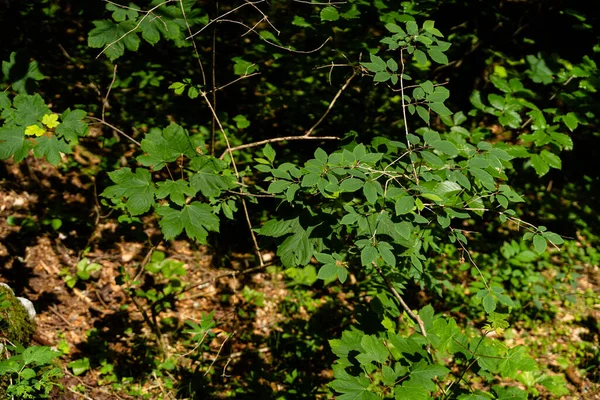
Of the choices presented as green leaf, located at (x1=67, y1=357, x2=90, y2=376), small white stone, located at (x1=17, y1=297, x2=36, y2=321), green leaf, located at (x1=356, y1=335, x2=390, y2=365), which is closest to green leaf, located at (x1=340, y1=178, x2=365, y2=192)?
green leaf, located at (x1=356, y1=335, x2=390, y2=365)

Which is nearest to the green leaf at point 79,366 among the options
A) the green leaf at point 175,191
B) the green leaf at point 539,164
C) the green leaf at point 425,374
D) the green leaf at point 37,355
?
the green leaf at point 37,355

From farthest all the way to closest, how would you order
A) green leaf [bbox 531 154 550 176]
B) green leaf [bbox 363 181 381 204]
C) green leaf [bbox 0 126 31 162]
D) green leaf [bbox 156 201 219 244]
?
green leaf [bbox 531 154 550 176]
green leaf [bbox 0 126 31 162]
green leaf [bbox 156 201 219 244]
green leaf [bbox 363 181 381 204]

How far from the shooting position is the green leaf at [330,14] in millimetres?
2738

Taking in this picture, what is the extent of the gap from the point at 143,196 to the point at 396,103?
302 cm

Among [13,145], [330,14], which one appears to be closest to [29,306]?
[13,145]

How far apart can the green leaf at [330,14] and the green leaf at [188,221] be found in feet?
4.84

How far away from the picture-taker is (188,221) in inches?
76.9

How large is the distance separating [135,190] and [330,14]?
1.67 metres

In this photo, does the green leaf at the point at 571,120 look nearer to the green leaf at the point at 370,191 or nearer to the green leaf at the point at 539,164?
the green leaf at the point at 539,164

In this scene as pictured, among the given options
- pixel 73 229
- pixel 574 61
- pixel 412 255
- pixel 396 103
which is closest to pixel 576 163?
pixel 574 61

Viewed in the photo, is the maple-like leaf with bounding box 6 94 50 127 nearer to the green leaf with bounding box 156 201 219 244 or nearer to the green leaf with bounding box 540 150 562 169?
the green leaf with bounding box 156 201 219 244

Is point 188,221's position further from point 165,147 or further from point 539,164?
point 539,164

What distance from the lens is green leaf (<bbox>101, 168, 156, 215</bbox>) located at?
1.91 metres

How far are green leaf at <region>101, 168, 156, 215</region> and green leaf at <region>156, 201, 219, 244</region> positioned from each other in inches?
2.7
